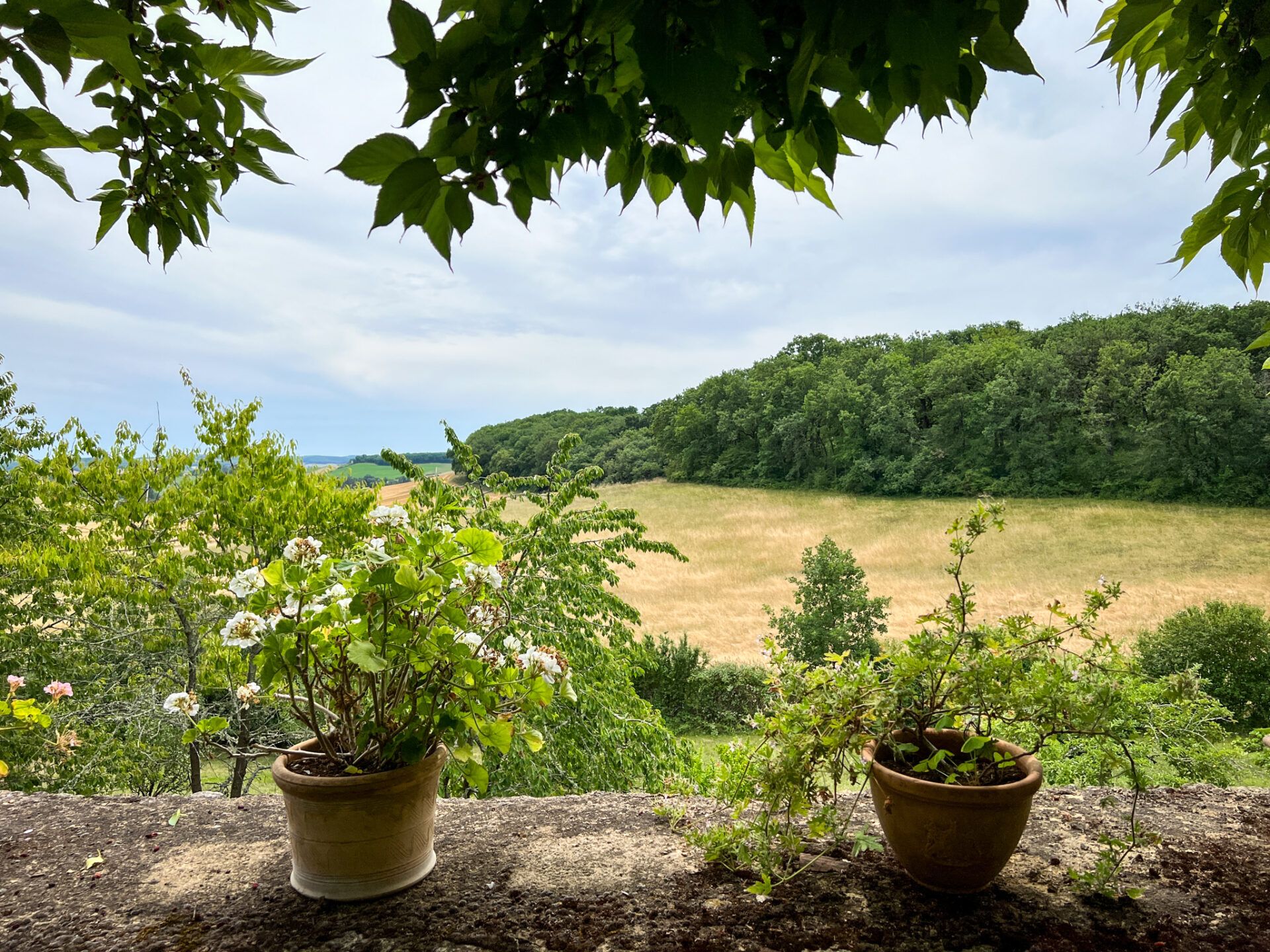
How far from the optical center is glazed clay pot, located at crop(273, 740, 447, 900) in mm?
1562

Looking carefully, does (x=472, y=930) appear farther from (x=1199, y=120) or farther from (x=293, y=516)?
(x=293, y=516)

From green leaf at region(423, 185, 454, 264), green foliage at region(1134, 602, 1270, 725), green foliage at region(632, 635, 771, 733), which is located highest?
green leaf at region(423, 185, 454, 264)

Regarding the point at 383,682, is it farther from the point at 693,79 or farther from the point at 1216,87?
the point at 1216,87

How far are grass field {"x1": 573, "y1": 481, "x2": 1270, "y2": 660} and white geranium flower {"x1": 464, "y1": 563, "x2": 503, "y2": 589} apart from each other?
11.1 metres

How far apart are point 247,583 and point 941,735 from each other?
169 centimetres

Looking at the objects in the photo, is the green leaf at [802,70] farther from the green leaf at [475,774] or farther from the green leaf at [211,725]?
the green leaf at [211,725]

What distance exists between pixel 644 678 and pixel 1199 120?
1065 centimetres

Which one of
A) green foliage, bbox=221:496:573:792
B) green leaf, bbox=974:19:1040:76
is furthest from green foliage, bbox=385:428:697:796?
green leaf, bbox=974:19:1040:76

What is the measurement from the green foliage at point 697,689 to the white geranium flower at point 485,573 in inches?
398

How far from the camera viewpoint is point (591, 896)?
1.63 m

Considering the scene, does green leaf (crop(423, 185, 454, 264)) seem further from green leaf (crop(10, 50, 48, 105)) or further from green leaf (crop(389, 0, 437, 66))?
green leaf (crop(10, 50, 48, 105))

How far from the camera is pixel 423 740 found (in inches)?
66.2

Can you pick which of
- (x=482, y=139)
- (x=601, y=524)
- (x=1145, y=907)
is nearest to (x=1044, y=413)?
(x=601, y=524)

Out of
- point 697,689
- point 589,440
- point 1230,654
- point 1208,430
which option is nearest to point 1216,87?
point 1230,654
